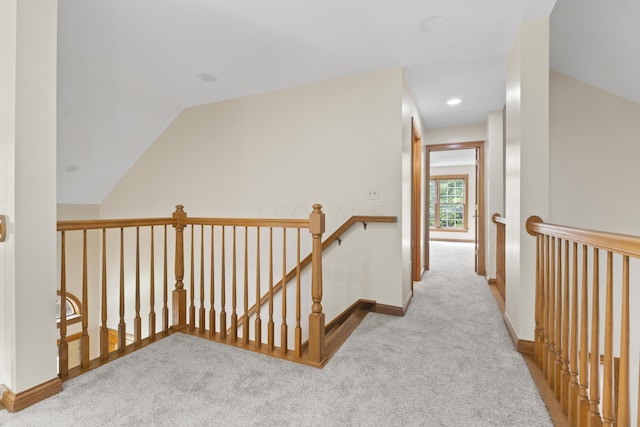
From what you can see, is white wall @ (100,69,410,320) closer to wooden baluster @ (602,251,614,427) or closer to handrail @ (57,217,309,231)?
handrail @ (57,217,309,231)

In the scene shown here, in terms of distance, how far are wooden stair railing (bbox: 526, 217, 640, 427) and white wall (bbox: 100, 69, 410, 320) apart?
1158 millimetres

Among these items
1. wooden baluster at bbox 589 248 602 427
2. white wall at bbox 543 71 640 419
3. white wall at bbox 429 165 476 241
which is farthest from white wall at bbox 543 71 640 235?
white wall at bbox 429 165 476 241

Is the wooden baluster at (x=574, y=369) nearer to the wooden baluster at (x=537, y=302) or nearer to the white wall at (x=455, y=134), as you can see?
the wooden baluster at (x=537, y=302)

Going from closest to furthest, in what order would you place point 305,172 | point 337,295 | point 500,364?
1. point 500,364
2. point 337,295
3. point 305,172

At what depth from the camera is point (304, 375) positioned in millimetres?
1751

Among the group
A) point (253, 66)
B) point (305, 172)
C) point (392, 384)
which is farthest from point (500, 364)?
point (253, 66)

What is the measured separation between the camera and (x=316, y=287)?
6.24 feet

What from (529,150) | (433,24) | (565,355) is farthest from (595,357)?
(433,24)

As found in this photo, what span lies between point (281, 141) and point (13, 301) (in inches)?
98.8

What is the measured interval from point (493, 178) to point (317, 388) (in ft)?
11.6

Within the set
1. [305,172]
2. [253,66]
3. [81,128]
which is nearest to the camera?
[253,66]

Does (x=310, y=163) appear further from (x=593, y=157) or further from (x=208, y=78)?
(x=593, y=157)

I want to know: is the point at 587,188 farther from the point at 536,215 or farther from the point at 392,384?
the point at 392,384

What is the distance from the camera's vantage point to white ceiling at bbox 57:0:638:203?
202 centimetres
